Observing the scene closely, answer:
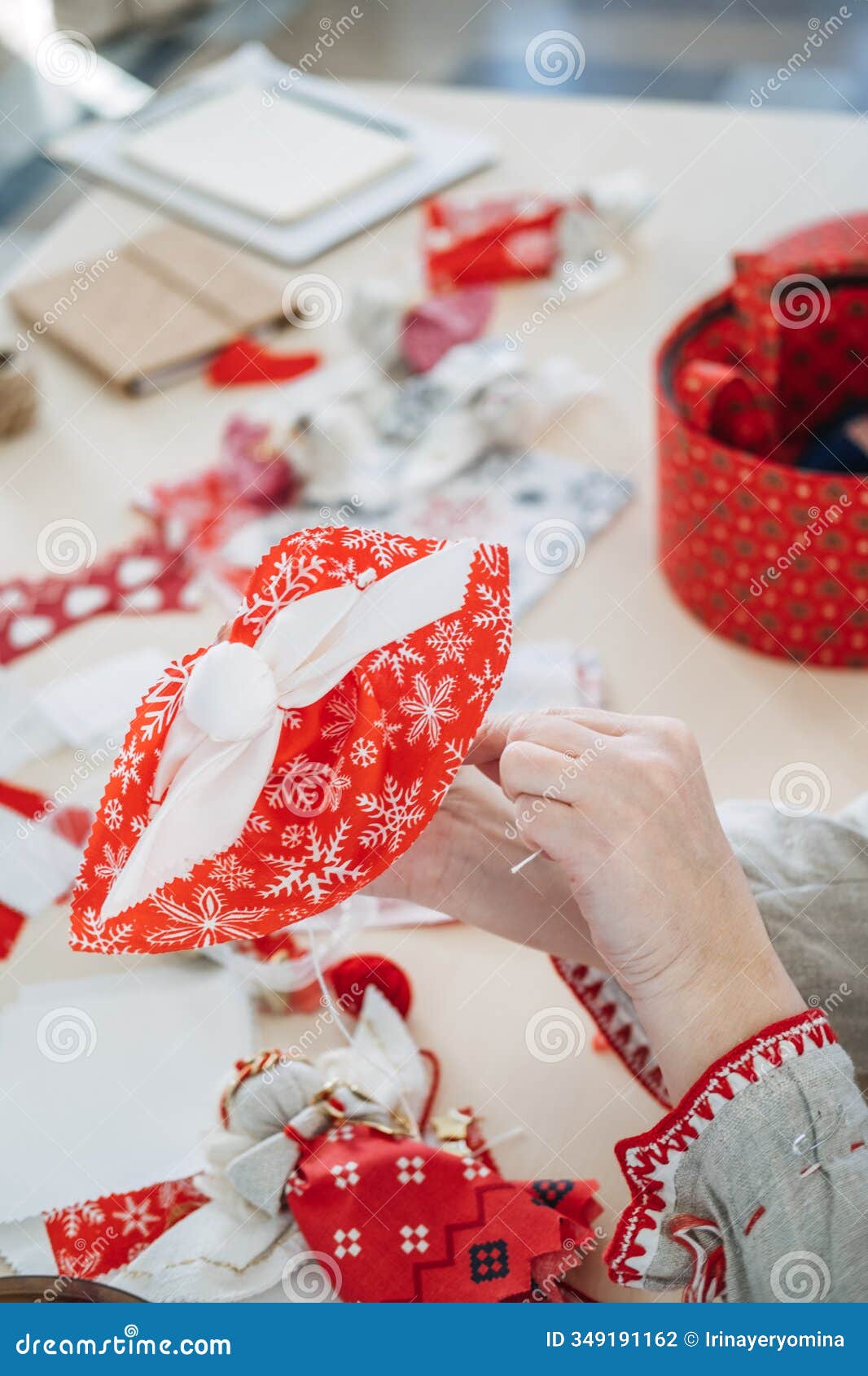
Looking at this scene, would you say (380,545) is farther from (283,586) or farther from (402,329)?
(402,329)

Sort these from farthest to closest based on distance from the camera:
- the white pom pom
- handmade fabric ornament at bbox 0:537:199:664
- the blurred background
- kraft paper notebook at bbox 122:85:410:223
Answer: the blurred background, kraft paper notebook at bbox 122:85:410:223, handmade fabric ornament at bbox 0:537:199:664, the white pom pom

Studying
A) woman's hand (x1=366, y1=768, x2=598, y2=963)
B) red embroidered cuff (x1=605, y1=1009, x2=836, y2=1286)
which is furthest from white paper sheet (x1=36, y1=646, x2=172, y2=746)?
red embroidered cuff (x1=605, y1=1009, x2=836, y2=1286)

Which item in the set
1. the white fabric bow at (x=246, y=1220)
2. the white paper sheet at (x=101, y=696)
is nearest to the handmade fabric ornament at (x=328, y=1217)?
the white fabric bow at (x=246, y=1220)

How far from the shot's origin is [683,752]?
0.71 m

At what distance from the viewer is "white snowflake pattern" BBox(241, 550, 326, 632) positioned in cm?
65

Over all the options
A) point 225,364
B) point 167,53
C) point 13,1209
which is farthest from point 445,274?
point 167,53

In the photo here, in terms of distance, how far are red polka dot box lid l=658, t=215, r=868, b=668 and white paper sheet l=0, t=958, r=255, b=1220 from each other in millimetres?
514

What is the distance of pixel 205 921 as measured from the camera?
64 cm

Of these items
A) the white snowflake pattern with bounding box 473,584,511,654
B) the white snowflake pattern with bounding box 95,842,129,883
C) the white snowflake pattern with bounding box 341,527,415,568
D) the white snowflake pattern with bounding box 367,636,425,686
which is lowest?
the white snowflake pattern with bounding box 95,842,129,883

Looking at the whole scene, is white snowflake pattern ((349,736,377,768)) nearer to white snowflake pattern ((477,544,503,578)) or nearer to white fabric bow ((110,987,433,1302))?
white snowflake pattern ((477,544,503,578))

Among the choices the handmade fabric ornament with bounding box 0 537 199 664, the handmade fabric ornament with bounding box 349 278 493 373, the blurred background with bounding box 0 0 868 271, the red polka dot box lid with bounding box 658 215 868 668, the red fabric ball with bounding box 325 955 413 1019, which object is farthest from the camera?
the blurred background with bounding box 0 0 868 271

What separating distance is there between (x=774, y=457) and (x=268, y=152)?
35.0 inches
